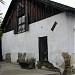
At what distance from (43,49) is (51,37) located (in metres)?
1.56

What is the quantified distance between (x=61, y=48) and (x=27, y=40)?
552 centimetres

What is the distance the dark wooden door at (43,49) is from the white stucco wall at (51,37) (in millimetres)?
400

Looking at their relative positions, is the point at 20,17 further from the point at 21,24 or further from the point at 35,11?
the point at 35,11

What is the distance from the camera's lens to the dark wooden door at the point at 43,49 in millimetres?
16547

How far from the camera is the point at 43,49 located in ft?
55.6

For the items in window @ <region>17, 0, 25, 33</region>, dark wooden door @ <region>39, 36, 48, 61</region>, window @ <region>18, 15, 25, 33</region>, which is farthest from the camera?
window @ <region>17, 0, 25, 33</region>

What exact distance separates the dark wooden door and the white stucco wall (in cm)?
40

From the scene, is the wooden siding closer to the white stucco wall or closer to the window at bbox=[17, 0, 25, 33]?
the white stucco wall

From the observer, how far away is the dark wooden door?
1655 cm

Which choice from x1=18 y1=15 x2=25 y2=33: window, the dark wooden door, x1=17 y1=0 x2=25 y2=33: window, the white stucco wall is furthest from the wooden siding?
the dark wooden door

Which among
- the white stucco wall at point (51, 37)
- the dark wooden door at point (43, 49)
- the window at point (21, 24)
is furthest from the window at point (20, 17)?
the dark wooden door at point (43, 49)

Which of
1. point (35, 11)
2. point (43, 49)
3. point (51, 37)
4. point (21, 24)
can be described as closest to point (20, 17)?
point (21, 24)

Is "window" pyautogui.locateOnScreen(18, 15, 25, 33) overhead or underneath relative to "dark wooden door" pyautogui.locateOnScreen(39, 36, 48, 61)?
overhead

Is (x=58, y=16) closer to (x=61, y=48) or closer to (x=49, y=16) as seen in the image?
(x=49, y=16)
